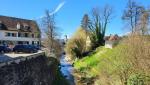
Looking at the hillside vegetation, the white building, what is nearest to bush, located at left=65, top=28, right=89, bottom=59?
the white building

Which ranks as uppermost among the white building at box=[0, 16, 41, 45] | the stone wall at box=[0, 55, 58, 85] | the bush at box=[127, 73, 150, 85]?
the white building at box=[0, 16, 41, 45]

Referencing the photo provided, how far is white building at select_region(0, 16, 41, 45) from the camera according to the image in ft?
199

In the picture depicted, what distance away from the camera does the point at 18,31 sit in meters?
63.5

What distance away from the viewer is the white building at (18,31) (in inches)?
2391

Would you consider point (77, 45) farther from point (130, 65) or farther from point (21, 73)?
point (21, 73)

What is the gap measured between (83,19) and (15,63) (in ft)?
189

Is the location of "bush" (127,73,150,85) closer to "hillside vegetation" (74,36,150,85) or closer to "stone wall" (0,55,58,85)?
"hillside vegetation" (74,36,150,85)

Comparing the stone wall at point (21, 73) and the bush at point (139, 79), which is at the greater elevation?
the stone wall at point (21, 73)

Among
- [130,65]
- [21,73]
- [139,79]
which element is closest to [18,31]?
[130,65]

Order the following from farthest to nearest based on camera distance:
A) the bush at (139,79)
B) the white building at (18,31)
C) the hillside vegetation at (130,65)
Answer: the white building at (18,31)
the hillside vegetation at (130,65)
the bush at (139,79)

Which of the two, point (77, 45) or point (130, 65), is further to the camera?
point (77, 45)

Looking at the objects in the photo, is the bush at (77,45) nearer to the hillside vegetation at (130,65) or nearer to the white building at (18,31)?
the white building at (18,31)

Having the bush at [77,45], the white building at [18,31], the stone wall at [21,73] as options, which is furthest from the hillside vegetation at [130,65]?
the bush at [77,45]

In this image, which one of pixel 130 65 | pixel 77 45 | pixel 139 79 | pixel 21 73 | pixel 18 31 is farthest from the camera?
pixel 77 45
